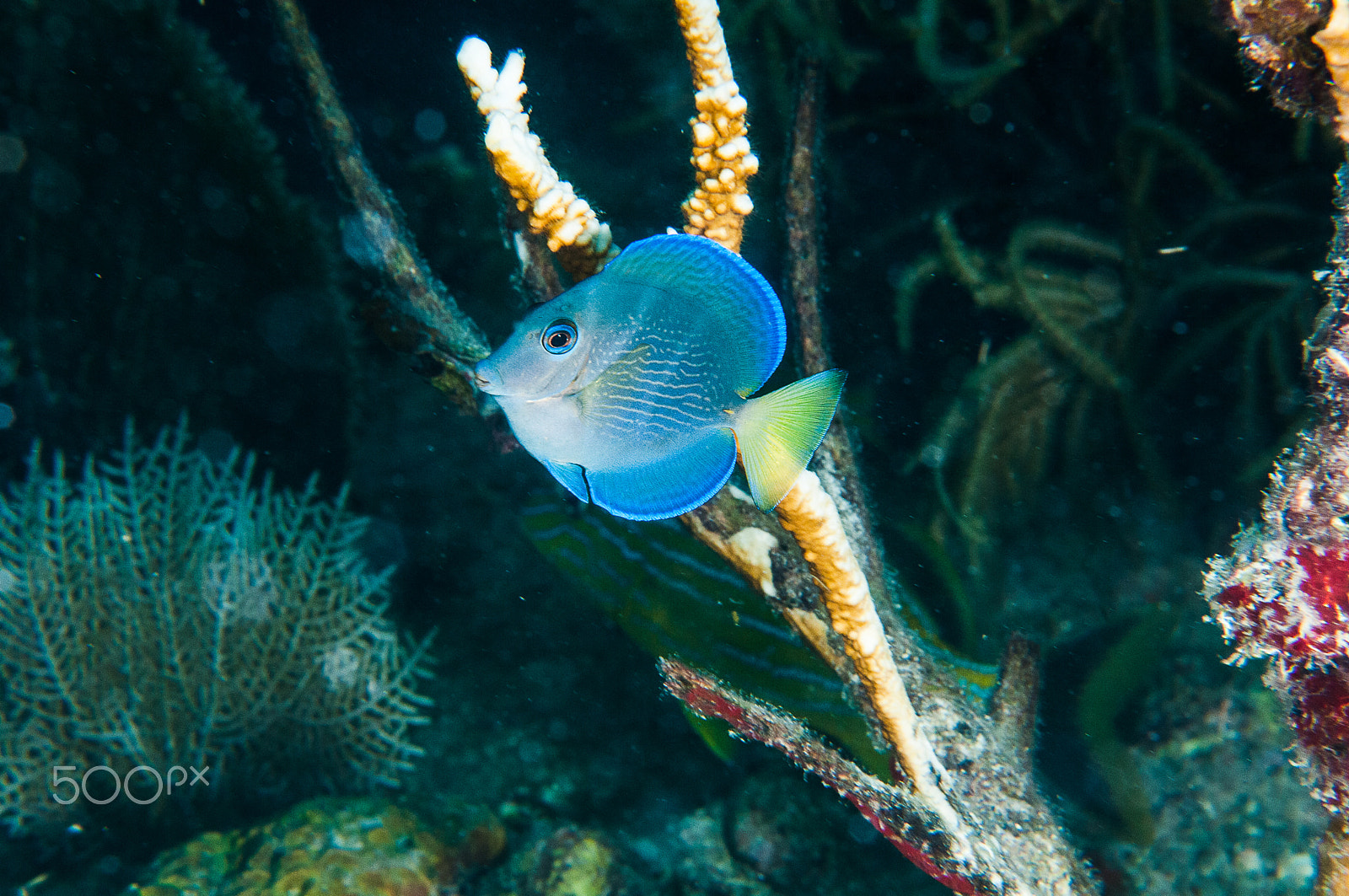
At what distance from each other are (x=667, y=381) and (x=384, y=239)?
1.38 meters

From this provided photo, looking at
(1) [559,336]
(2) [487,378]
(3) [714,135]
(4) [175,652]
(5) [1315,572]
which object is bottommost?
(4) [175,652]

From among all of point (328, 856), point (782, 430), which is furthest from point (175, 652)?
point (782, 430)

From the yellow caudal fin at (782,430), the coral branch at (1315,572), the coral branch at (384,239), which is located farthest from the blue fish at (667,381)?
the coral branch at (1315,572)

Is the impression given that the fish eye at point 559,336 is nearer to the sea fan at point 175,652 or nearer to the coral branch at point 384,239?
the coral branch at point 384,239

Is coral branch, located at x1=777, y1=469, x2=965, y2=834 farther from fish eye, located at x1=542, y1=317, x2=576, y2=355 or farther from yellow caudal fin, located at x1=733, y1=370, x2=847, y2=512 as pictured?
fish eye, located at x1=542, y1=317, x2=576, y2=355

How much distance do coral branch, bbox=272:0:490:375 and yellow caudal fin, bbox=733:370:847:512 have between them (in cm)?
105

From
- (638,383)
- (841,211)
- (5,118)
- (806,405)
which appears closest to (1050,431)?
(841,211)

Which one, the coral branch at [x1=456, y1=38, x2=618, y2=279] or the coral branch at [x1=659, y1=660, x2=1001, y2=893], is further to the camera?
the coral branch at [x1=659, y1=660, x2=1001, y2=893]

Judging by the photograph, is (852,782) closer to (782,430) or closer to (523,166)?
(782,430)

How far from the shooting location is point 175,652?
334cm

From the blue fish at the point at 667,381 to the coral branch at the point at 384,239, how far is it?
31.7 inches

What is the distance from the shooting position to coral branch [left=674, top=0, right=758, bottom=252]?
1.61 metres

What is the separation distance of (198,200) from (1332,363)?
197 inches

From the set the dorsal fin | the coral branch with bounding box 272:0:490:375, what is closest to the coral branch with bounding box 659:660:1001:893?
the dorsal fin
